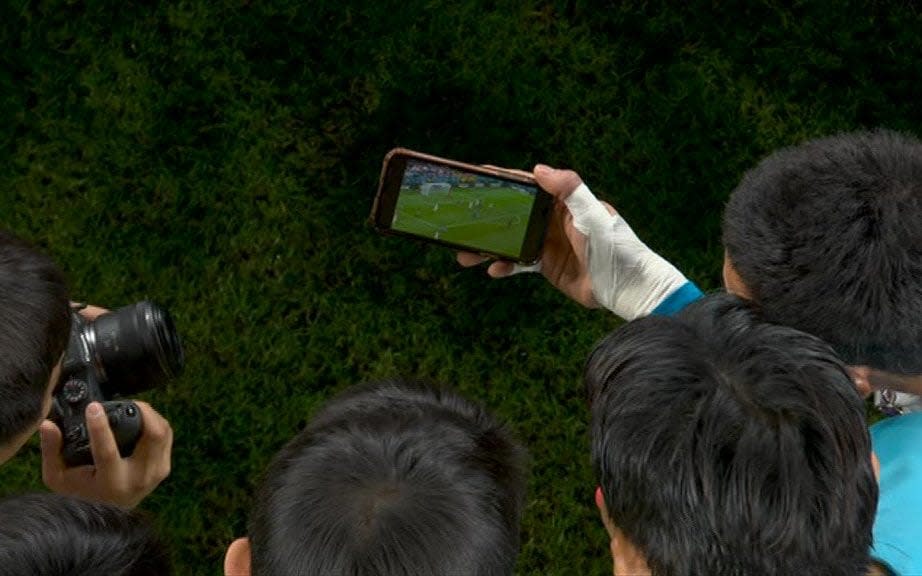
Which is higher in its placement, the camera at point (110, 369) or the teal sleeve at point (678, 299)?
the teal sleeve at point (678, 299)

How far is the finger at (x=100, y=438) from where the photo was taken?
1.93 metres

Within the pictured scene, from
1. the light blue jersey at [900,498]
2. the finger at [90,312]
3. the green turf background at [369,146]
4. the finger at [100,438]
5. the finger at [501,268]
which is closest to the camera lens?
the light blue jersey at [900,498]

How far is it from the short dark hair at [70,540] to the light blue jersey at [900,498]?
3.75 ft

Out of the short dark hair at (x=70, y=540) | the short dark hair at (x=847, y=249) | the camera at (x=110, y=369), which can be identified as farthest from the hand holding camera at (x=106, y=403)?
the short dark hair at (x=847, y=249)

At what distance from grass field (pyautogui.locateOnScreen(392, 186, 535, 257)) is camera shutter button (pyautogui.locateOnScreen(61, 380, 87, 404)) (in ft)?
2.67

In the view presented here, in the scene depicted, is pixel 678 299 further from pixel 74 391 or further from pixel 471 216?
pixel 74 391

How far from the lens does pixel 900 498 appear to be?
5.46ft

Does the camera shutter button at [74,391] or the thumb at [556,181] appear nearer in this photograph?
the camera shutter button at [74,391]

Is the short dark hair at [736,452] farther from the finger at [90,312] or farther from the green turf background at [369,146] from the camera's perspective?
the green turf background at [369,146]

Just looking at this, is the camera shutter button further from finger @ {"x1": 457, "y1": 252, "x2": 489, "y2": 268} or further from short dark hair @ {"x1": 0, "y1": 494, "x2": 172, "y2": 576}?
finger @ {"x1": 457, "y1": 252, "x2": 489, "y2": 268}

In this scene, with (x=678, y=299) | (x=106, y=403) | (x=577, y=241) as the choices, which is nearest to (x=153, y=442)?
(x=106, y=403)

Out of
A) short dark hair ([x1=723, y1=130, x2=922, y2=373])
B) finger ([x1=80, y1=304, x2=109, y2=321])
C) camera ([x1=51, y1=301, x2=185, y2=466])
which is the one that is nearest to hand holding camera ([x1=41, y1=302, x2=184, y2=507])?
camera ([x1=51, y1=301, x2=185, y2=466])

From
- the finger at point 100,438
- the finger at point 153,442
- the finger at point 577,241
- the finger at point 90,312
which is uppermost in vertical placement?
the finger at point 577,241

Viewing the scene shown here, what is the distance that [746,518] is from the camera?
53.1 inches
